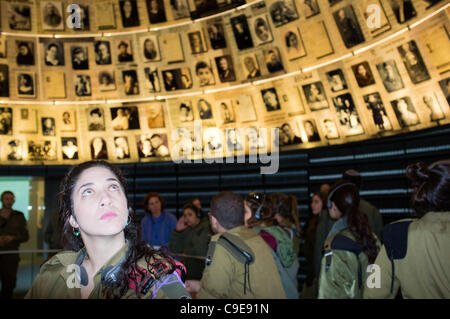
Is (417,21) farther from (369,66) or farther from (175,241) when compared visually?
(175,241)

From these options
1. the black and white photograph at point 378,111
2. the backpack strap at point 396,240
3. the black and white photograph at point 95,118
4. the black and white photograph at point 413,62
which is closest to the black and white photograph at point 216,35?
the black and white photograph at point 95,118

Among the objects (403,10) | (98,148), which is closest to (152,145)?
(98,148)

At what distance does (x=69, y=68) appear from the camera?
9.37 metres

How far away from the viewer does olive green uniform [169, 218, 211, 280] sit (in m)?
5.87

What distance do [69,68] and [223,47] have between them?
3.49 metres

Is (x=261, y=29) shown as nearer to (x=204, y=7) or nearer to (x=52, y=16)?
(x=204, y=7)

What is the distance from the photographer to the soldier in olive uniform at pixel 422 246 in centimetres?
231

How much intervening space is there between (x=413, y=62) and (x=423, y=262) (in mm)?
4387

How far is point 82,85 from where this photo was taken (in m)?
9.41

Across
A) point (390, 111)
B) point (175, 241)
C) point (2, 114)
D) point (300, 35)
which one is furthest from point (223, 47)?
point (2, 114)

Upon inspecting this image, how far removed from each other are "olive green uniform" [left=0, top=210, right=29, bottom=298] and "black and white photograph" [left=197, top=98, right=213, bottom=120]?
3.87 metres

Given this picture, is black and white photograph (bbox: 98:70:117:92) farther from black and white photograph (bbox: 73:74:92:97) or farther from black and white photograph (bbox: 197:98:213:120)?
black and white photograph (bbox: 197:98:213:120)

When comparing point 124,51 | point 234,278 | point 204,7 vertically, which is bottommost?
point 234,278

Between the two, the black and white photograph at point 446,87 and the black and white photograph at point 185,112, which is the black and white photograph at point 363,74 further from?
the black and white photograph at point 185,112
